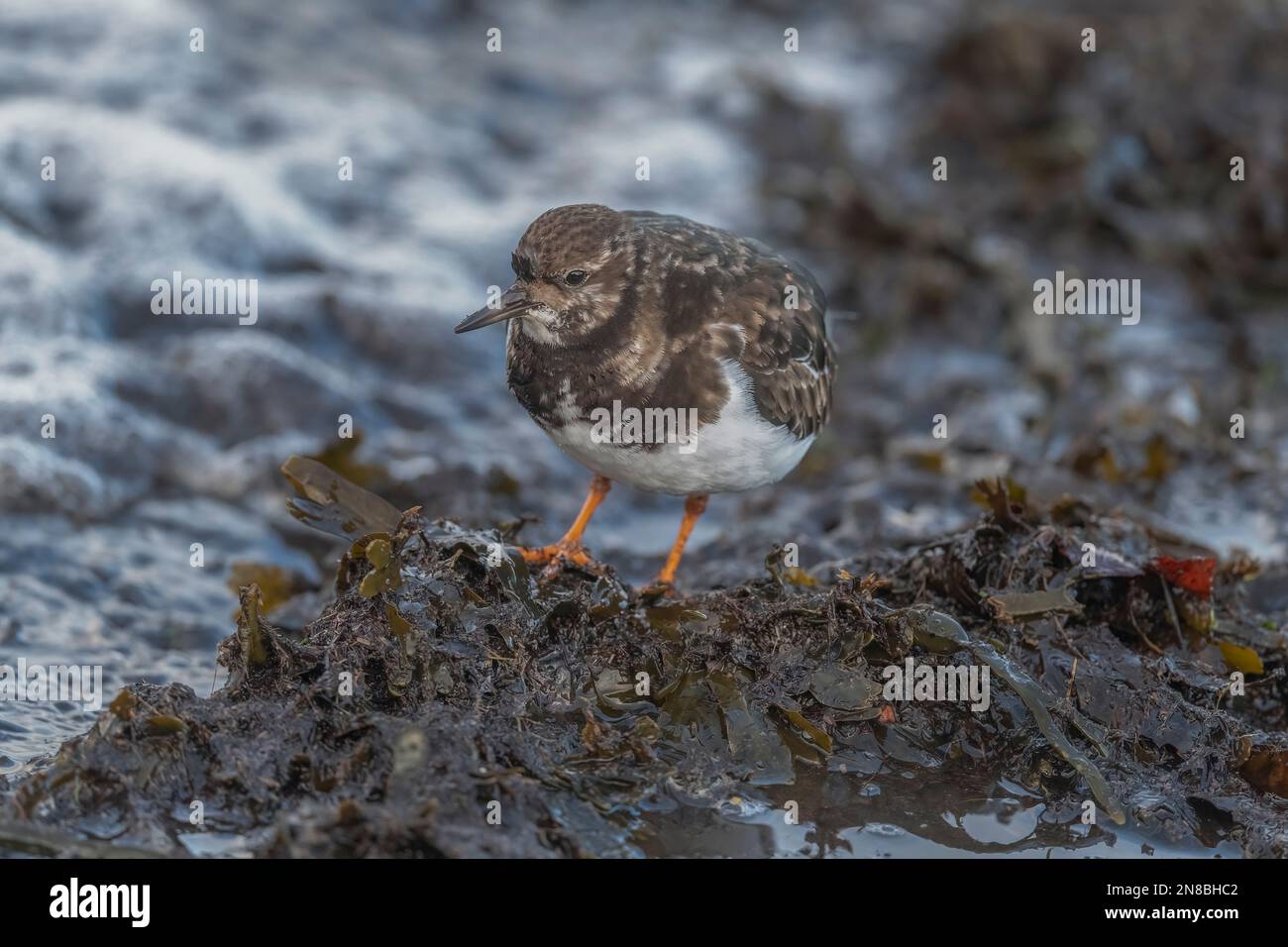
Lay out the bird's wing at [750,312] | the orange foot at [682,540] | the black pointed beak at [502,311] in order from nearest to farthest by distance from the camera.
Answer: the black pointed beak at [502,311] → the bird's wing at [750,312] → the orange foot at [682,540]

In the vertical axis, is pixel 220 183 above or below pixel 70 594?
above

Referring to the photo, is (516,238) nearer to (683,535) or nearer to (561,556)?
(683,535)

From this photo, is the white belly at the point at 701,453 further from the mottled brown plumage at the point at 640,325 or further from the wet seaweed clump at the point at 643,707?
the wet seaweed clump at the point at 643,707

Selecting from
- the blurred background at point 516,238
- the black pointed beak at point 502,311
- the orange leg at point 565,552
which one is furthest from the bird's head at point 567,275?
the blurred background at point 516,238

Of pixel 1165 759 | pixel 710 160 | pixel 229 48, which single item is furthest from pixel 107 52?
pixel 1165 759

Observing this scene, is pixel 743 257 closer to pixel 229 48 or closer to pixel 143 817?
pixel 143 817

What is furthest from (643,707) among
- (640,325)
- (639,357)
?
(640,325)
